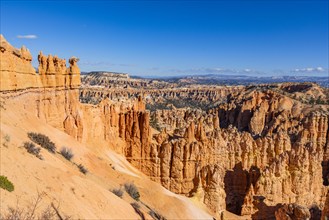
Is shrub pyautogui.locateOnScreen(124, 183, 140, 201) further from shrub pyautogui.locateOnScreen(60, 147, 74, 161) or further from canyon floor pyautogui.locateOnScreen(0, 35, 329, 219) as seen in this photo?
shrub pyautogui.locateOnScreen(60, 147, 74, 161)

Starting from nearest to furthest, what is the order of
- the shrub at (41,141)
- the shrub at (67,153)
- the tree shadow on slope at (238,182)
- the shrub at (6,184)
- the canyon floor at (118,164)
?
1. the shrub at (6,184)
2. the canyon floor at (118,164)
3. the shrub at (41,141)
4. the shrub at (67,153)
5. the tree shadow on slope at (238,182)

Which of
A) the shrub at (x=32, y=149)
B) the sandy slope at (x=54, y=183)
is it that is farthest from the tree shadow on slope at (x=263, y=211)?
the shrub at (x=32, y=149)

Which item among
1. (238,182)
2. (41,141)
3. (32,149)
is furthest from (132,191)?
(238,182)

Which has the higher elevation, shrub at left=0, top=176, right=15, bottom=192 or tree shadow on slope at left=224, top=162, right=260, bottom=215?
shrub at left=0, top=176, right=15, bottom=192

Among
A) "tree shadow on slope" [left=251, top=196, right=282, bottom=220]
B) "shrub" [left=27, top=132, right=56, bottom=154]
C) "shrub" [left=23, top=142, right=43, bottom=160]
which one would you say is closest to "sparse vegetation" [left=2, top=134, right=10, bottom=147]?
"shrub" [left=23, top=142, right=43, bottom=160]

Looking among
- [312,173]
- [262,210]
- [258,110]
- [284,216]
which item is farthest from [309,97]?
[284,216]

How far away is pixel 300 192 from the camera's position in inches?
1281

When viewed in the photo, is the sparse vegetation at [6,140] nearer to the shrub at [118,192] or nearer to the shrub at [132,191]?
the shrub at [118,192]

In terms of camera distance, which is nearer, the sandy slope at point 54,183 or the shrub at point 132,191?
the sandy slope at point 54,183

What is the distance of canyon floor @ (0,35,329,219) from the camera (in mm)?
11890

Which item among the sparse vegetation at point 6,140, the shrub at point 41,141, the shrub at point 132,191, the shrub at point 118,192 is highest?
the sparse vegetation at point 6,140

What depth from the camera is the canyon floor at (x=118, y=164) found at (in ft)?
39.0

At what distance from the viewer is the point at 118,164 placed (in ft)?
84.9

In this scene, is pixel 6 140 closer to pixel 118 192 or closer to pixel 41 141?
pixel 41 141
